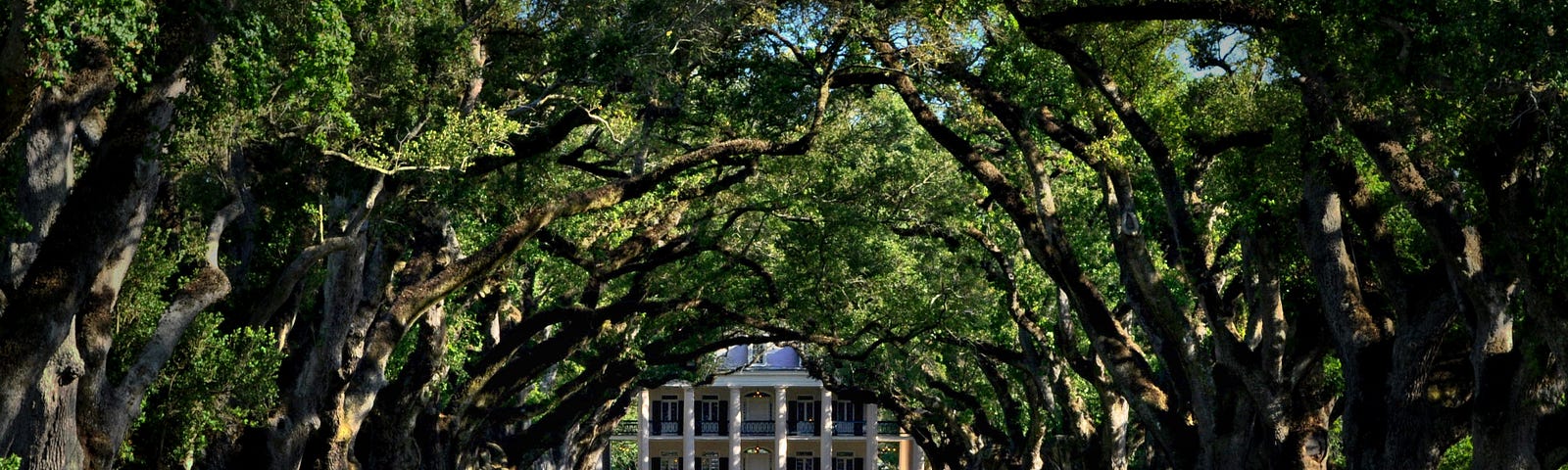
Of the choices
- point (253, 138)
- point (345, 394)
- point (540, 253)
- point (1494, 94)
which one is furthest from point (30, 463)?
point (540, 253)

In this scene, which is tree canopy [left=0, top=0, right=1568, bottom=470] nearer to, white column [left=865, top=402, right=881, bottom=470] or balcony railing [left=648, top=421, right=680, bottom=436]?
balcony railing [left=648, top=421, right=680, bottom=436]

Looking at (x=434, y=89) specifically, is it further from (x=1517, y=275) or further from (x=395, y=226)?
(x=1517, y=275)

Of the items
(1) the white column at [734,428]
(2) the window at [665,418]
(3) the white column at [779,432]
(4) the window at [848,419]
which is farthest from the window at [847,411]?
(2) the window at [665,418]

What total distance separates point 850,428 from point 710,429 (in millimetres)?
6700

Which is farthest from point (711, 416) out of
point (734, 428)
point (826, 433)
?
point (826, 433)

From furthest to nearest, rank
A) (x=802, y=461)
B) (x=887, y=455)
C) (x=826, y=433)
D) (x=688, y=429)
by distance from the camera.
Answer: (x=887, y=455)
(x=802, y=461)
(x=826, y=433)
(x=688, y=429)

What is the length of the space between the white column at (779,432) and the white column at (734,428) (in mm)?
1731

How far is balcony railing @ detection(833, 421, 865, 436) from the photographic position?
87.7 m

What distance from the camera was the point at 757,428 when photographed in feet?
282

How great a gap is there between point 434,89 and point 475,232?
23.2 feet

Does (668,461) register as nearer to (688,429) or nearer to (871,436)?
(688,429)

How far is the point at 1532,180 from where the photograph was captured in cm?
1288

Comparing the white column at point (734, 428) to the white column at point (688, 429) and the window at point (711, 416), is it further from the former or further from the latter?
the white column at point (688, 429)

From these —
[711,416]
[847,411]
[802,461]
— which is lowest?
[802,461]
